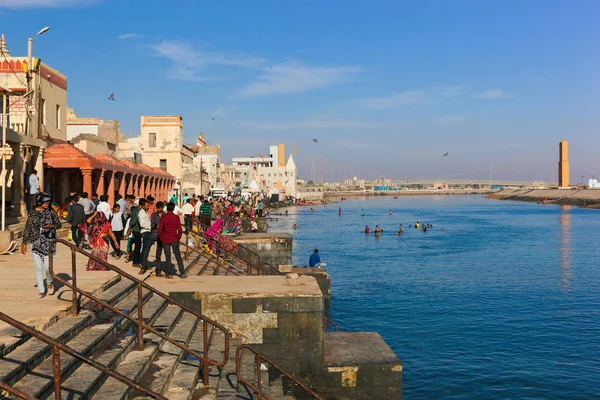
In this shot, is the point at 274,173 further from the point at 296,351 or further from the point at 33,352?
the point at 33,352

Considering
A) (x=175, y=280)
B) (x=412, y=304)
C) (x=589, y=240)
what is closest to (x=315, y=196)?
(x=589, y=240)

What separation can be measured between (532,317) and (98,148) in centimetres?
2584

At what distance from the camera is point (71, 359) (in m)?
6.20

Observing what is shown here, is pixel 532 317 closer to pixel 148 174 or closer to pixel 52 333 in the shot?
pixel 52 333

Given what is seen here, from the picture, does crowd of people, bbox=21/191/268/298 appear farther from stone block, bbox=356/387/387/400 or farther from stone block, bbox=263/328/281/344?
stone block, bbox=356/387/387/400

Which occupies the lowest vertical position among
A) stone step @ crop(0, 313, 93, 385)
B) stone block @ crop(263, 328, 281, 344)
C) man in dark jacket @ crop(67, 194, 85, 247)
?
stone block @ crop(263, 328, 281, 344)

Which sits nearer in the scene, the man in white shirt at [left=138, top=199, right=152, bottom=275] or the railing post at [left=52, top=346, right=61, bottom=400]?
the railing post at [left=52, top=346, right=61, bottom=400]

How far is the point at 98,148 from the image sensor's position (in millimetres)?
34438

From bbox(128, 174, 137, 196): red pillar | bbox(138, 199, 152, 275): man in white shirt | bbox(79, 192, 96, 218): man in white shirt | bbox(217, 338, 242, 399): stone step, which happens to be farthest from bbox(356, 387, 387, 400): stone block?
bbox(128, 174, 137, 196): red pillar

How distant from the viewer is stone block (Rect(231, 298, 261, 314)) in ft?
33.3

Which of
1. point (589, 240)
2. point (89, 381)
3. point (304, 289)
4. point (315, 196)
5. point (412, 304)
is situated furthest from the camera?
point (315, 196)

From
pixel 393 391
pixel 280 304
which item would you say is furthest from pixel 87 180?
pixel 393 391

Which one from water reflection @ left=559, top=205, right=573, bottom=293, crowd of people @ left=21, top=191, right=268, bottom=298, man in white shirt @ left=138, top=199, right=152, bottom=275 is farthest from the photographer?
water reflection @ left=559, top=205, right=573, bottom=293

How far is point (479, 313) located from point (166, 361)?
57.3 feet
